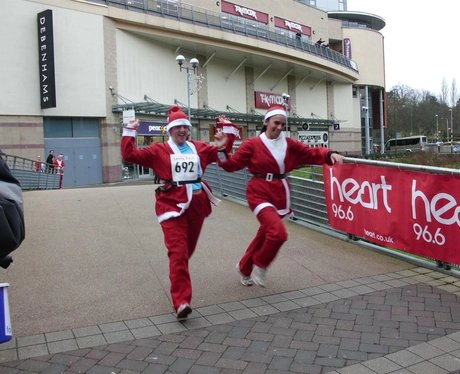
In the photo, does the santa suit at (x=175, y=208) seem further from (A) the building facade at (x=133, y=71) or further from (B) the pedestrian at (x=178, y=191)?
(A) the building facade at (x=133, y=71)

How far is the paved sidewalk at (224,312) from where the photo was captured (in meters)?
3.73

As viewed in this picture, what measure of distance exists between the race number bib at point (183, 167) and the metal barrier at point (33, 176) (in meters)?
16.7

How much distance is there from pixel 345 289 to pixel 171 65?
98.2 feet

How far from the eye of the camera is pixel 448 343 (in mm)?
4016

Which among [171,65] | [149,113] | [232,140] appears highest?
[171,65]

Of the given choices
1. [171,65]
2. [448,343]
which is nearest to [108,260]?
[448,343]

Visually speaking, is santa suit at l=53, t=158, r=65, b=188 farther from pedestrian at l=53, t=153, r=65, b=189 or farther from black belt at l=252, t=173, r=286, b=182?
black belt at l=252, t=173, r=286, b=182

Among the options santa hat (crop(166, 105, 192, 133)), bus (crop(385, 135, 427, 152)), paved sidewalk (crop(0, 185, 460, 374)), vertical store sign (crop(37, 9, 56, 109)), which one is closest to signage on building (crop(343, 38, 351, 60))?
bus (crop(385, 135, 427, 152))

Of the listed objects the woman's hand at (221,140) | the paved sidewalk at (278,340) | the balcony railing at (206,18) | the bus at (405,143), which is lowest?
the paved sidewalk at (278,340)

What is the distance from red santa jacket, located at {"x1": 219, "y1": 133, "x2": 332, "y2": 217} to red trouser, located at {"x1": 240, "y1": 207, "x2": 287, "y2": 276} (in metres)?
0.12

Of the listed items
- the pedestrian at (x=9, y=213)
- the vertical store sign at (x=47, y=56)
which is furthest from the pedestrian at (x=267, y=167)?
the vertical store sign at (x=47, y=56)

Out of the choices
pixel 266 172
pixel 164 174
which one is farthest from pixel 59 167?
pixel 164 174

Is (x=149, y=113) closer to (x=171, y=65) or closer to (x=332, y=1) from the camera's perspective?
(x=171, y=65)

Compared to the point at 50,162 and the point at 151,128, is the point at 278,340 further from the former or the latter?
the point at 151,128
